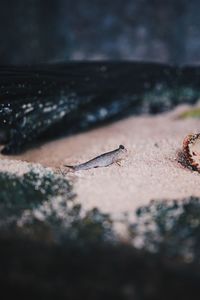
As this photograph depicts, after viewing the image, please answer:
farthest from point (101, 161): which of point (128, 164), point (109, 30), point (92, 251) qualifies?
point (109, 30)

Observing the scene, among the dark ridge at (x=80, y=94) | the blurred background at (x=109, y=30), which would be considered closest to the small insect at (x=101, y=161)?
the dark ridge at (x=80, y=94)

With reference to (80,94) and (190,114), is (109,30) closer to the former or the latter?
(190,114)

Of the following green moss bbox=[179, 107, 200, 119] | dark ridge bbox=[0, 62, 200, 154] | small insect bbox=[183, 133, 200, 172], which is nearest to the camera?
small insect bbox=[183, 133, 200, 172]

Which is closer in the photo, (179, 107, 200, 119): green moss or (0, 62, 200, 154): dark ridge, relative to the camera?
(0, 62, 200, 154): dark ridge

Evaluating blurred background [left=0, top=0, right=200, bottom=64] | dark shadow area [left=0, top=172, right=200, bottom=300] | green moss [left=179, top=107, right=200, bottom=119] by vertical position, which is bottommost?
dark shadow area [left=0, top=172, right=200, bottom=300]

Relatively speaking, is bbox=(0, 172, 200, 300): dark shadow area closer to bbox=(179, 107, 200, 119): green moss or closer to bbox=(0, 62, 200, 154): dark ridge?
bbox=(0, 62, 200, 154): dark ridge

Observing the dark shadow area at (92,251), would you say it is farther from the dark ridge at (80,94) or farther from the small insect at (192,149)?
the dark ridge at (80,94)

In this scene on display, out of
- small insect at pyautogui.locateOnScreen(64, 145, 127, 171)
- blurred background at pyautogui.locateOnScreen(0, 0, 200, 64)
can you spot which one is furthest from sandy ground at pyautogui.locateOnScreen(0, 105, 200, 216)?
blurred background at pyautogui.locateOnScreen(0, 0, 200, 64)
